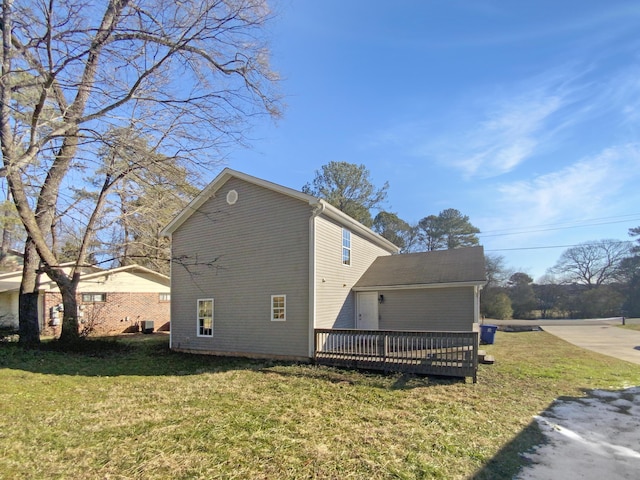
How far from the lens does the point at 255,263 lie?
11758 millimetres

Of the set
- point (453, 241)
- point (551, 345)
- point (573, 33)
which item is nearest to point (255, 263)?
point (573, 33)

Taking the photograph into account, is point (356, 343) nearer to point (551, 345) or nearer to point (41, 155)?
point (41, 155)

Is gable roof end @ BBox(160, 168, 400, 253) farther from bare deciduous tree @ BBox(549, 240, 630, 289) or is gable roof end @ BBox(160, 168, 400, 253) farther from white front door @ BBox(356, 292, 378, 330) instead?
bare deciduous tree @ BBox(549, 240, 630, 289)

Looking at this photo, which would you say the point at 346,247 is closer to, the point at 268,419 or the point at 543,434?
the point at 268,419

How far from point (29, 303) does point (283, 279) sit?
8801 mm

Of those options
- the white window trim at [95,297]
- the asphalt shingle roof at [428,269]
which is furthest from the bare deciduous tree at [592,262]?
the white window trim at [95,297]

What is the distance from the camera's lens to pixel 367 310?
13.7 meters

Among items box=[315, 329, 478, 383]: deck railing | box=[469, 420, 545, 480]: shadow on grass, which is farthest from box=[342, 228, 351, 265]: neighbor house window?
box=[469, 420, 545, 480]: shadow on grass

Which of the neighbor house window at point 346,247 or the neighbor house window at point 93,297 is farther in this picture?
the neighbor house window at point 93,297

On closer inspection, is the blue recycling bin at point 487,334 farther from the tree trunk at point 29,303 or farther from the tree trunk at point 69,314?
the tree trunk at point 29,303

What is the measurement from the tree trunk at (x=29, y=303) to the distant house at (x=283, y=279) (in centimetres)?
429

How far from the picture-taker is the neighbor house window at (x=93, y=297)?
60.6ft

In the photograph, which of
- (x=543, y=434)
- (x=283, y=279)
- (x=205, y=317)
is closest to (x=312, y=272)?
(x=283, y=279)

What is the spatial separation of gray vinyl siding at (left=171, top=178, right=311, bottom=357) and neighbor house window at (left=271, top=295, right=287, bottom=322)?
0.39ft
